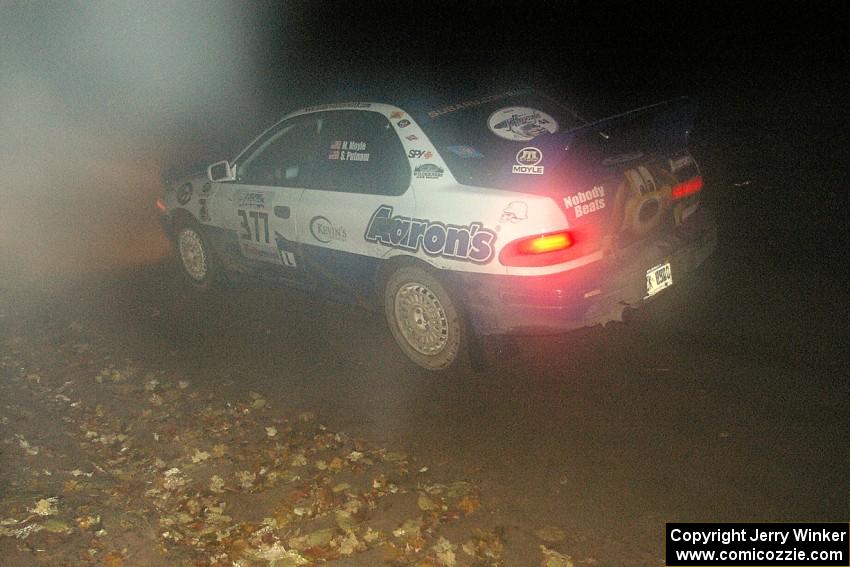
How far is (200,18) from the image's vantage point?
1945cm

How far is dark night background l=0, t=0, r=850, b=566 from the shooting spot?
3768 millimetres

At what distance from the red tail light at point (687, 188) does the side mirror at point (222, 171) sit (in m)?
3.41

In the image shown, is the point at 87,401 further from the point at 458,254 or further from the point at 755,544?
the point at 755,544

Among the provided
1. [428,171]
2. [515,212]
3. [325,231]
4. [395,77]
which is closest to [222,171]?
[325,231]

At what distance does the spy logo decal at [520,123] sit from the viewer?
4.87 meters

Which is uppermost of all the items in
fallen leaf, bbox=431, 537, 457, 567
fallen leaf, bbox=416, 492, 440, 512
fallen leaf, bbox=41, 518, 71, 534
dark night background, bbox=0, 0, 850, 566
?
dark night background, bbox=0, 0, 850, 566

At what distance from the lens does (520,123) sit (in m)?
4.98

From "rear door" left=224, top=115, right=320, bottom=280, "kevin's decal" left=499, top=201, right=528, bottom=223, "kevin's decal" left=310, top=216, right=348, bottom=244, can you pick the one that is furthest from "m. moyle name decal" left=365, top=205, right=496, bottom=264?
"rear door" left=224, top=115, right=320, bottom=280

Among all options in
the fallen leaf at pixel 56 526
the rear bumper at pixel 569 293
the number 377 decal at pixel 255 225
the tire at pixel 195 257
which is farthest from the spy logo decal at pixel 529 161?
the tire at pixel 195 257

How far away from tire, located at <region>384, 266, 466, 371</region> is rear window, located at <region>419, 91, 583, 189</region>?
2.41 ft

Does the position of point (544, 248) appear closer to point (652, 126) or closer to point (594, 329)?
point (652, 126)

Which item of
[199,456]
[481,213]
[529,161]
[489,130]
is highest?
[489,130]

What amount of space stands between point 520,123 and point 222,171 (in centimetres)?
258

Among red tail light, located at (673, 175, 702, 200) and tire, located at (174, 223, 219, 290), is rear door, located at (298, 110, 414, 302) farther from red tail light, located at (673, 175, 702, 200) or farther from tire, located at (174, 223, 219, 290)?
red tail light, located at (673, 175, 702, 200)
